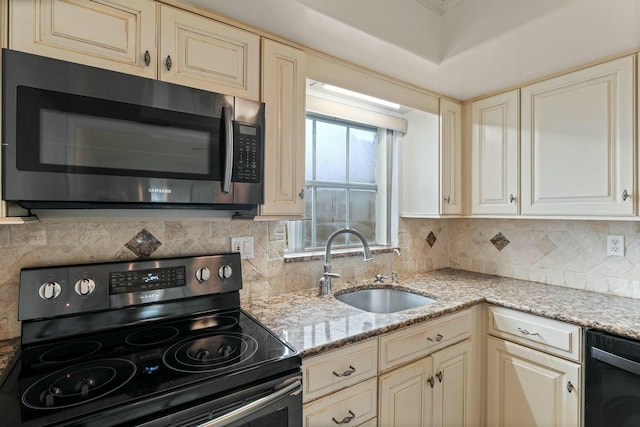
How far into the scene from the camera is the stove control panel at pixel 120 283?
3.72ft

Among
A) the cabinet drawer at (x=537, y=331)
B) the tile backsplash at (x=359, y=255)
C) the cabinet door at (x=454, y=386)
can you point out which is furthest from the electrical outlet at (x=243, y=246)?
the cabinet drawer at (x=537, y=331)

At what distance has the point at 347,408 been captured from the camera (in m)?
1.23

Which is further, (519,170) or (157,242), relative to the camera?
(519,170)

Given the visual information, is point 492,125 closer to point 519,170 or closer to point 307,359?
point 519,170

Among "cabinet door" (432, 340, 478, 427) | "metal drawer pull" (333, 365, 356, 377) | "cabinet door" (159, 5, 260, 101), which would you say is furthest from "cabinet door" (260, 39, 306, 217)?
"cabinet door" (432, 340, 478, 427)

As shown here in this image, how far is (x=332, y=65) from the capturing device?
1.65 m

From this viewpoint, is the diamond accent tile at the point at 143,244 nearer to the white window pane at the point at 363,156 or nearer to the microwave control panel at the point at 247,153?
→ the microwave control panel at the point at 247,153

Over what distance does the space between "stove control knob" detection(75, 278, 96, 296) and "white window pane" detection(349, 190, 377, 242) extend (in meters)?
1.48

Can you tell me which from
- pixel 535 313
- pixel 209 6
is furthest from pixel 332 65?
pixel 535 313

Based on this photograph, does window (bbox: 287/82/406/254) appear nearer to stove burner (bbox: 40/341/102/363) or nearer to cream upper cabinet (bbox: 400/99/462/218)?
cream upper cabinet (bbox: 400/99/462/218)

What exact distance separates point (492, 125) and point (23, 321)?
2495 mm

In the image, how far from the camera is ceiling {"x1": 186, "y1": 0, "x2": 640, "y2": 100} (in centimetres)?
128

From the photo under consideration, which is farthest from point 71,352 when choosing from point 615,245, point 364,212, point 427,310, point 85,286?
point 615,245

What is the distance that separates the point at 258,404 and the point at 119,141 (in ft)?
3.01
